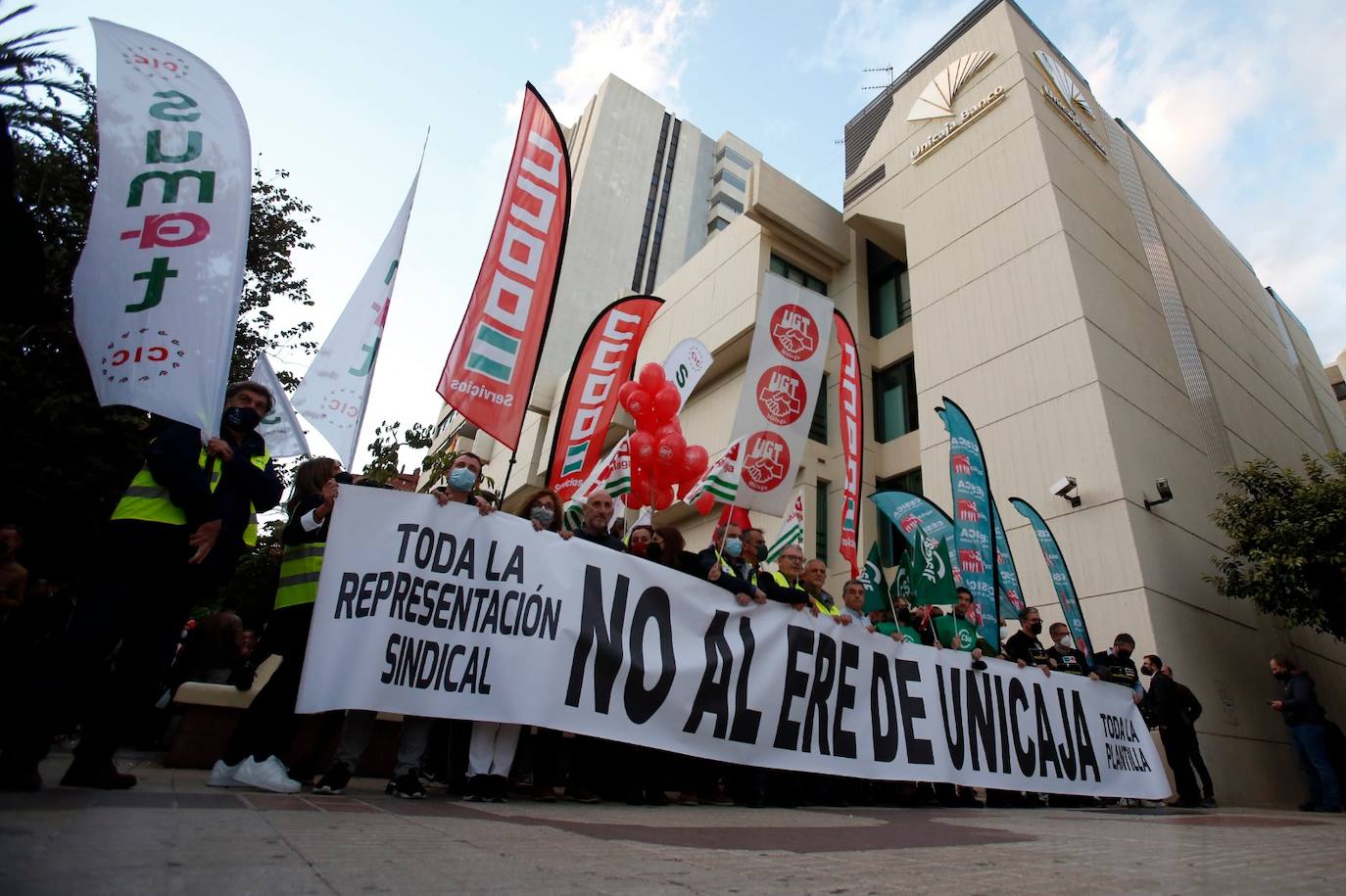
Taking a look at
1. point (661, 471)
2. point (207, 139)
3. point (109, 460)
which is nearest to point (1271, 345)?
point (661, 471)

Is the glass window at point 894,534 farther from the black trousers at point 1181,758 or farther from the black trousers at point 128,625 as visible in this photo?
the black trousers at point 128,625

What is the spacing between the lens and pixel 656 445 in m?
9.08

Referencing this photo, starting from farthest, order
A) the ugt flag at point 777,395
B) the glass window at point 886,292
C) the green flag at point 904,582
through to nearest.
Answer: the glass window at point 886,292, the green flag at point 904,582, the ugt flag at point 777,395

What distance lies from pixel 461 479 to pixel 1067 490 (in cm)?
1149

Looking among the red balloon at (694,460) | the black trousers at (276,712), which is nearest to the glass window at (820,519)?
the red balloon at (694,460)

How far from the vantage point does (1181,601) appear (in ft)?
39.2

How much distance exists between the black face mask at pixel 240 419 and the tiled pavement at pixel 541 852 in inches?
67.9

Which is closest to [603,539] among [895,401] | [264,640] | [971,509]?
[264,640]

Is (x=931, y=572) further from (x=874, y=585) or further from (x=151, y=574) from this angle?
(x=151, y=574)

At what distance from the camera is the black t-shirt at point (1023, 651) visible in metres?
7.10

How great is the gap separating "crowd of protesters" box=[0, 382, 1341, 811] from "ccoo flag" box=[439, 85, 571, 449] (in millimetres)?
1146

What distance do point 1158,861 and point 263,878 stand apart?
294cm

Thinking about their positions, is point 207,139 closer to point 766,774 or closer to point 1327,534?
point 766,774

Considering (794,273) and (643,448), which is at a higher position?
(794,273)
